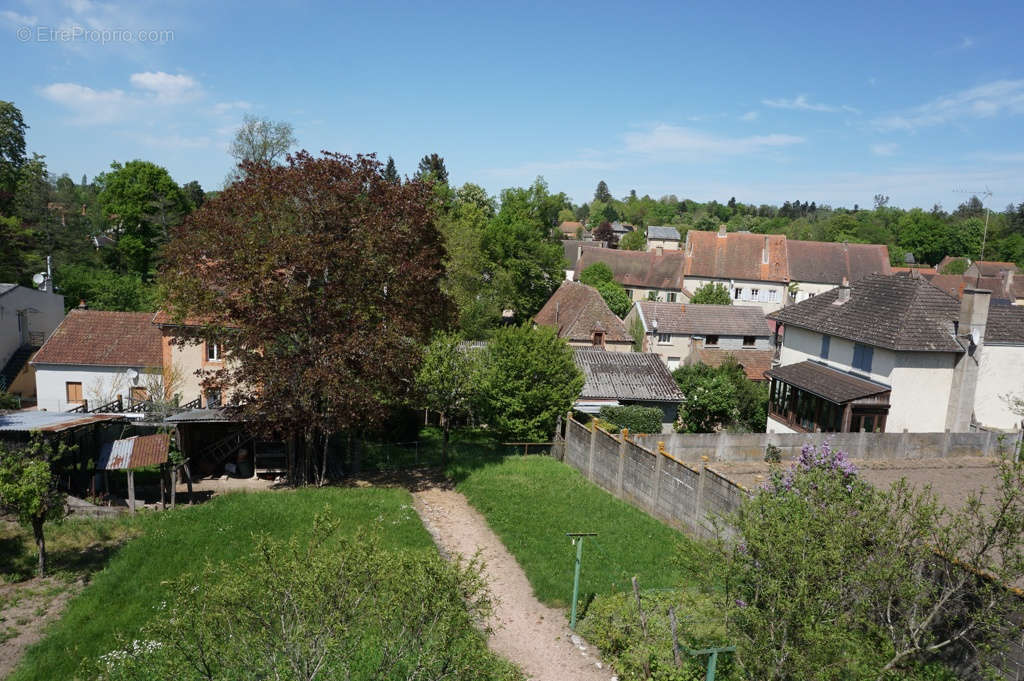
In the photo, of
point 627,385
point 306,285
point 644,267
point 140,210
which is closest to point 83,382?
point 306,285

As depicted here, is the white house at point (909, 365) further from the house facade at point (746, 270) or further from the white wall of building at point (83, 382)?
the house facade at point (746, 270)

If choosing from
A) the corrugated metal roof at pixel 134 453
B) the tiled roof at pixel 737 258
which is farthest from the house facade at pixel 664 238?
the corrugated metal roof at pixel 134 453

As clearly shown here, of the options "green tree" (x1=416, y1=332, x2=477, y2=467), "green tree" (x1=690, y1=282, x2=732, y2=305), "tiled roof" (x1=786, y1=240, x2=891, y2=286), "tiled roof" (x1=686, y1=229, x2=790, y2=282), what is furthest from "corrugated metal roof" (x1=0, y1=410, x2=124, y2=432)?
"tiled roof" (x1=786, y1=240, x2=891, y2=286)

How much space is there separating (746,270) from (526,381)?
46.0m

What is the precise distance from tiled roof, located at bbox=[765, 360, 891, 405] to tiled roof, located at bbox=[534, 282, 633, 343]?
11.2m

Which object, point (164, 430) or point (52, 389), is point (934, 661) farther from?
point (52, 389)

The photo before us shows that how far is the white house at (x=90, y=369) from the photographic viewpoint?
28.7 m

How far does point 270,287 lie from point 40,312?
25.8m

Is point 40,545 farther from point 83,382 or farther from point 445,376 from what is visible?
point 83,382

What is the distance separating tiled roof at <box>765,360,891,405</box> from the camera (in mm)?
27188

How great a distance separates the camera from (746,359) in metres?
38.8

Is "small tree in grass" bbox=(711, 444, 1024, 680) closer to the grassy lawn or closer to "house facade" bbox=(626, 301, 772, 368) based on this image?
the grassy lawn

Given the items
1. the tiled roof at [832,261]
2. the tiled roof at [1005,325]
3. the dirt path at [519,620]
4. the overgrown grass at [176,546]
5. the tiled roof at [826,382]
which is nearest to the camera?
the overgrown grass at [176,546]

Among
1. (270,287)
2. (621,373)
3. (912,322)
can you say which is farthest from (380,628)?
(912,322)
